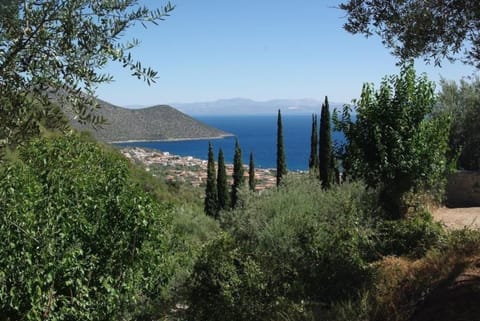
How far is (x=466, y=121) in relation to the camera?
1786 cm

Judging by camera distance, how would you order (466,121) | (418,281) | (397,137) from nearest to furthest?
(418,281) < (397,137) < (466,121)

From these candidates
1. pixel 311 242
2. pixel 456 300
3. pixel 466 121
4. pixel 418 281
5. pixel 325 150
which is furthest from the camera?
pixel 325 150

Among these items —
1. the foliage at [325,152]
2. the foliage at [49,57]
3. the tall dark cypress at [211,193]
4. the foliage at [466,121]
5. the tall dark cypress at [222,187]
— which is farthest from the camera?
the tall dark cypress at [222,187]

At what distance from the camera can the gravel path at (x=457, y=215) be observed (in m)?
12.6

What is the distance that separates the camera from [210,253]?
8219 mm

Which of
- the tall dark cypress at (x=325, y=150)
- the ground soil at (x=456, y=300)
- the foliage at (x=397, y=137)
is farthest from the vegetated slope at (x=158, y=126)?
the ground soil at (x=456, y=300)

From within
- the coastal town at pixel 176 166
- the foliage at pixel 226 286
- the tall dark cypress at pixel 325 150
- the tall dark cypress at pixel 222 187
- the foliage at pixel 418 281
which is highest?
the tall dark cypress at pixel 325 150

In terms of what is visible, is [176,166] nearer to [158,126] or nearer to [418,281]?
[158,126]

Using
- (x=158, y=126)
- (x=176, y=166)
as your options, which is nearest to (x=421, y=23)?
(x=176, y=166)

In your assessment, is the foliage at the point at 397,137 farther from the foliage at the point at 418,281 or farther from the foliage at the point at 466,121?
the foliage at the point at 466,121

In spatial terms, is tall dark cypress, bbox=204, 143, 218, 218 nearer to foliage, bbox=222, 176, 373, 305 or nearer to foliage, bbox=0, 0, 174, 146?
foliage, bbox=222, 176, 373, 305

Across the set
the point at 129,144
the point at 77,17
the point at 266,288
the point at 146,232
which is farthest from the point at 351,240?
the point at 129,144

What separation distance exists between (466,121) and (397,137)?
9.38 m

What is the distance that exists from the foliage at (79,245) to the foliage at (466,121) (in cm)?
1299
